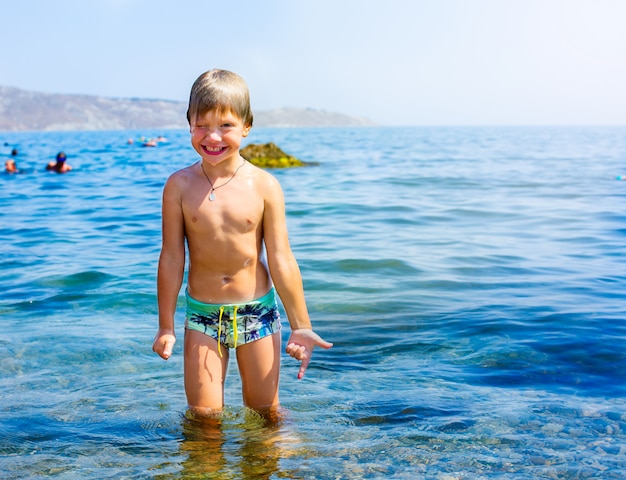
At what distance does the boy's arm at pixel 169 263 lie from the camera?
3902mm

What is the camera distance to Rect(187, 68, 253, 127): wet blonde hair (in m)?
3.70

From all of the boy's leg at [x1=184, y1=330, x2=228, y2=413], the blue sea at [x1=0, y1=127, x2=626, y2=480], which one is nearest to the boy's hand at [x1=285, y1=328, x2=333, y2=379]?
the boy's leg at [x1=184, y1=330, x2=228, y2=413]

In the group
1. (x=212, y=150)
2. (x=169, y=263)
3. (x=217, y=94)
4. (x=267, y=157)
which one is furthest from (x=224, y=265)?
(x=267, y=157)

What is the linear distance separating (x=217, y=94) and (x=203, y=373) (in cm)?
154

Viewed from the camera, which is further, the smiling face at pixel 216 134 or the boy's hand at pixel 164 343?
the boy's hand at pixel 164 343

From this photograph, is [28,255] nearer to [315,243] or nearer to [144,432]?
[315,243]

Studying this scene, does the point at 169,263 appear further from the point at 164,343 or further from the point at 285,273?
the point at 285,273

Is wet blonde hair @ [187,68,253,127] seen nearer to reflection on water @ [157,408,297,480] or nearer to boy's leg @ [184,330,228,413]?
boy's leg @ [184,330,228,413]

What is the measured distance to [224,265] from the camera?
395 centimetres

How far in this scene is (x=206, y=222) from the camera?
12.7ft

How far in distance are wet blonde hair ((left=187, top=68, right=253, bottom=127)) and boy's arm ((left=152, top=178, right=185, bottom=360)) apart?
18.1 inches

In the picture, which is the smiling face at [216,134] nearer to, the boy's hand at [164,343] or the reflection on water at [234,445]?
the boy's hand at [164,343]

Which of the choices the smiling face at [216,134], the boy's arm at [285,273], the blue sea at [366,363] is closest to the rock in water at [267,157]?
the blue sea at [366,363]

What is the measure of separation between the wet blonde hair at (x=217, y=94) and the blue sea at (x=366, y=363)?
1823 millimetres
